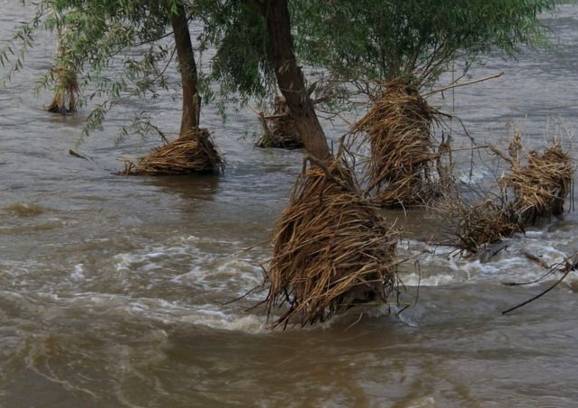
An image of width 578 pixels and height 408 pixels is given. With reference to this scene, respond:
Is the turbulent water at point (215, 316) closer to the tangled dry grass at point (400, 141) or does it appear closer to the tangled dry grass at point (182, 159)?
the tangled dry grass at point (182, 159)

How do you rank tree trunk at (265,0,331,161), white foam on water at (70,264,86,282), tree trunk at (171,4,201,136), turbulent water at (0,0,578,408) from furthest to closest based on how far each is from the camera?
tree trunk at (171,4,201,136) < white foam on water at (70,264,86,282) < tree trunk at (265,0,331,161) < turbulent water at (0,0,578,408)

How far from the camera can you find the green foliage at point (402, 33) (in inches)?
449

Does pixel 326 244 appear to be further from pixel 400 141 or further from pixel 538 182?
pixel 538 182

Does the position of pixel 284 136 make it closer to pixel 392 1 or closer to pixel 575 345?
pixel 392 1

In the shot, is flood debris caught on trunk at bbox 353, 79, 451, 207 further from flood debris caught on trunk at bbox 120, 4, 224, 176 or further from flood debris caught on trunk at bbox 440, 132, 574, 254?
flood debris caught on trunk at bbox 120, 4, 224, 176

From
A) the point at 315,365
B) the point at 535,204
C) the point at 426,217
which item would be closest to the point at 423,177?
the point at 426,217

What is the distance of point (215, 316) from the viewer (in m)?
8.06

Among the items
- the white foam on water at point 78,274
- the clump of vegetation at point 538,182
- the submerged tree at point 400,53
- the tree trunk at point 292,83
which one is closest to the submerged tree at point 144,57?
the submerged tree at point 400,53

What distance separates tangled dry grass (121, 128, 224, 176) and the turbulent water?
0.22 metres

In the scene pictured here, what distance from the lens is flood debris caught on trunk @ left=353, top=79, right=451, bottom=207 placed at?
11.2 metres

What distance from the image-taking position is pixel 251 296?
337 inches

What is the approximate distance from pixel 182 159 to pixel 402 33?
11.3 ft

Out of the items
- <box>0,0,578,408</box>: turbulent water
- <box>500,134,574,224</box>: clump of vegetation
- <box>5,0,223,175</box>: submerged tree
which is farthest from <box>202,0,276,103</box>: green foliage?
<box>500,134,574,224</box>: clump of vegetation

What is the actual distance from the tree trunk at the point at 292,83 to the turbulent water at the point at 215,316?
3.38 ft
